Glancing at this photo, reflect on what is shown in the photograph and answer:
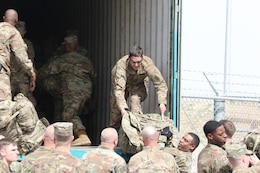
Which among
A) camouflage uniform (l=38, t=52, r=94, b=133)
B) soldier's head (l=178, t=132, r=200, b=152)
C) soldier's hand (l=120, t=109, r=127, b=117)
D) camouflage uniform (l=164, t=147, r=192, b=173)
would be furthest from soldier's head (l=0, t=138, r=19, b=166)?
camouflage uniform (l=38, t=52, r=94, b=133)

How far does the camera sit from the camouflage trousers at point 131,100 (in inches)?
488

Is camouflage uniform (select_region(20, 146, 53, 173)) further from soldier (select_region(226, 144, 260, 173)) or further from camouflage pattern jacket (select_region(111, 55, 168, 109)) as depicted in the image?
camouflage pattern jacket (select_region(111, 55, 168, 109))

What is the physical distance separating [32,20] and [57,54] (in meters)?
3.09

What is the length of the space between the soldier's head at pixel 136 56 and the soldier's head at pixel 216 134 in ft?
7.97

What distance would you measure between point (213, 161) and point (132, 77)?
3.41m

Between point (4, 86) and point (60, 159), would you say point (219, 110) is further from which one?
point (60, 159)

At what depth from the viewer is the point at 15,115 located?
34.9 feet

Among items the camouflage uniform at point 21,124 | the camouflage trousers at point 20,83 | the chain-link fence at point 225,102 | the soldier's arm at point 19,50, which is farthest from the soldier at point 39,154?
the chain-link fence at point 225,102

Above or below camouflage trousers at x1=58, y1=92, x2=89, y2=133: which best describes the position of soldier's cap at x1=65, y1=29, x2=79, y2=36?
above

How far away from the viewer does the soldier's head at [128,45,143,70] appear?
12.0 meters

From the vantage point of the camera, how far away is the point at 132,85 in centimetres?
1250

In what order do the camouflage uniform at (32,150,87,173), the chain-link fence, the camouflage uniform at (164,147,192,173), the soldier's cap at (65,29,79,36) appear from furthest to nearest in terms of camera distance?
the chain-link fence < the soldier's cap at (65,29,79,36) < the camouflage uniform at (164,147,192,173) < the camouflage uniform at (32,150,87,173)

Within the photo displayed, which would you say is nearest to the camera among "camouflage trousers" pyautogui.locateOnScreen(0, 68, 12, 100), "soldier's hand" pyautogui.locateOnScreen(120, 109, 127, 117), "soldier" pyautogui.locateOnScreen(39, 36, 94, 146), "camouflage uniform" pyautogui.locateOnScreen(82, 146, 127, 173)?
"camouflage uniform" pyautogui.locateOnScreen(82, 146, 127, 173)

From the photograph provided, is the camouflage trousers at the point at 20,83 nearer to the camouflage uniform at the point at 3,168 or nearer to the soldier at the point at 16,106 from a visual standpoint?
the soldier at the point at 16,106
